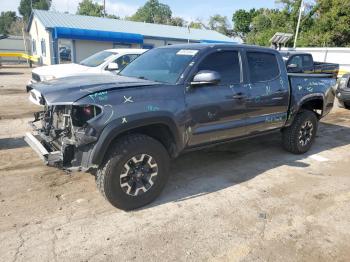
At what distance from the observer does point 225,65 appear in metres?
4.54

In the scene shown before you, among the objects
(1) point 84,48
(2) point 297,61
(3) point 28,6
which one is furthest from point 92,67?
(3) point 28,6

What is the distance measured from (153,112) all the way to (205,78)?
2.56ft

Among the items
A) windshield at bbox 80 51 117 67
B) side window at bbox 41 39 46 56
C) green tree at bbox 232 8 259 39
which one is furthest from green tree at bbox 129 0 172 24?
windshield at bbox 80 51 117 67

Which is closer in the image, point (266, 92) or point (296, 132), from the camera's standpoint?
point (266, 92)

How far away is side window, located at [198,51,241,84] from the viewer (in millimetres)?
4328

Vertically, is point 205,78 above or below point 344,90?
above

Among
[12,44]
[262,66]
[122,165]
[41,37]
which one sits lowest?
[122,165]

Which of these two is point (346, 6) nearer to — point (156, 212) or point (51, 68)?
point (51, 68)

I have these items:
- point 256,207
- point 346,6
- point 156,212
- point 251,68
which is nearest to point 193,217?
point 156,212

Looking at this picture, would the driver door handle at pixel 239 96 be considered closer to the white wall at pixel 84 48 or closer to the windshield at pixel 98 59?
the windshield at pixel 98 59

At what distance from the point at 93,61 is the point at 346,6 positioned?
26.4 meters

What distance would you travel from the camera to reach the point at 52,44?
24906 millimetres

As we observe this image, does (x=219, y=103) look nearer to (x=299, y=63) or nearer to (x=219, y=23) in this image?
(x=299, y=63)

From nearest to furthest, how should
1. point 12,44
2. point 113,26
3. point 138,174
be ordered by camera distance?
point 138,174, point 113,26, point 12,44
